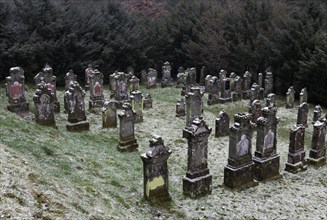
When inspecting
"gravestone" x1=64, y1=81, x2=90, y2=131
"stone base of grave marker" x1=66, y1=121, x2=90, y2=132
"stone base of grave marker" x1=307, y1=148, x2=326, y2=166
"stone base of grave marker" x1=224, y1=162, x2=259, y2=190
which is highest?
"gravestone" x1=64, y1=81, x2=90, y2=131

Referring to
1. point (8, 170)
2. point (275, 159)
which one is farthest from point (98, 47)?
point (8, 170)

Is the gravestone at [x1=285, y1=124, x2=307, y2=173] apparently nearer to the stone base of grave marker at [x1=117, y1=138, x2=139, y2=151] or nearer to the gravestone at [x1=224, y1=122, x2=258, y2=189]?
the gravestone at [x1=224, y1=122, x2=258, y2=189]

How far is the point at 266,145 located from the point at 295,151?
151 centimetres

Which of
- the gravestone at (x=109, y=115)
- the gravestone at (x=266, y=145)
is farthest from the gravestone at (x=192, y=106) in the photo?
the gravestone at (x=266, y=145)

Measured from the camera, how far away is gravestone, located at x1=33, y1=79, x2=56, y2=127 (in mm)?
15438

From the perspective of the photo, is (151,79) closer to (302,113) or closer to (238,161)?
(302,113)

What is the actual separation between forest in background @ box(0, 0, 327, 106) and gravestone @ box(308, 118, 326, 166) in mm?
9829

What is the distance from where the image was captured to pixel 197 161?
11.2 metres

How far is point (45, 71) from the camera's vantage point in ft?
64.4

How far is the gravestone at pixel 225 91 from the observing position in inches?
906

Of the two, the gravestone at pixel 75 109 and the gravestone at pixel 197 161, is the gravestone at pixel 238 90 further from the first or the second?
the gravestone at pixel 197 161

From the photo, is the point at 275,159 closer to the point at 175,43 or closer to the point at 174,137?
the point at 174,137

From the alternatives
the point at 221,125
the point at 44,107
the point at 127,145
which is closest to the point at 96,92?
the point at 44,107

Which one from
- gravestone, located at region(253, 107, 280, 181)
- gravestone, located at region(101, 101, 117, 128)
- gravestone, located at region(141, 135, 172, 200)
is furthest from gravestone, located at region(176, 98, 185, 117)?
gravestone, located at region(141, 135, 172, 200)
